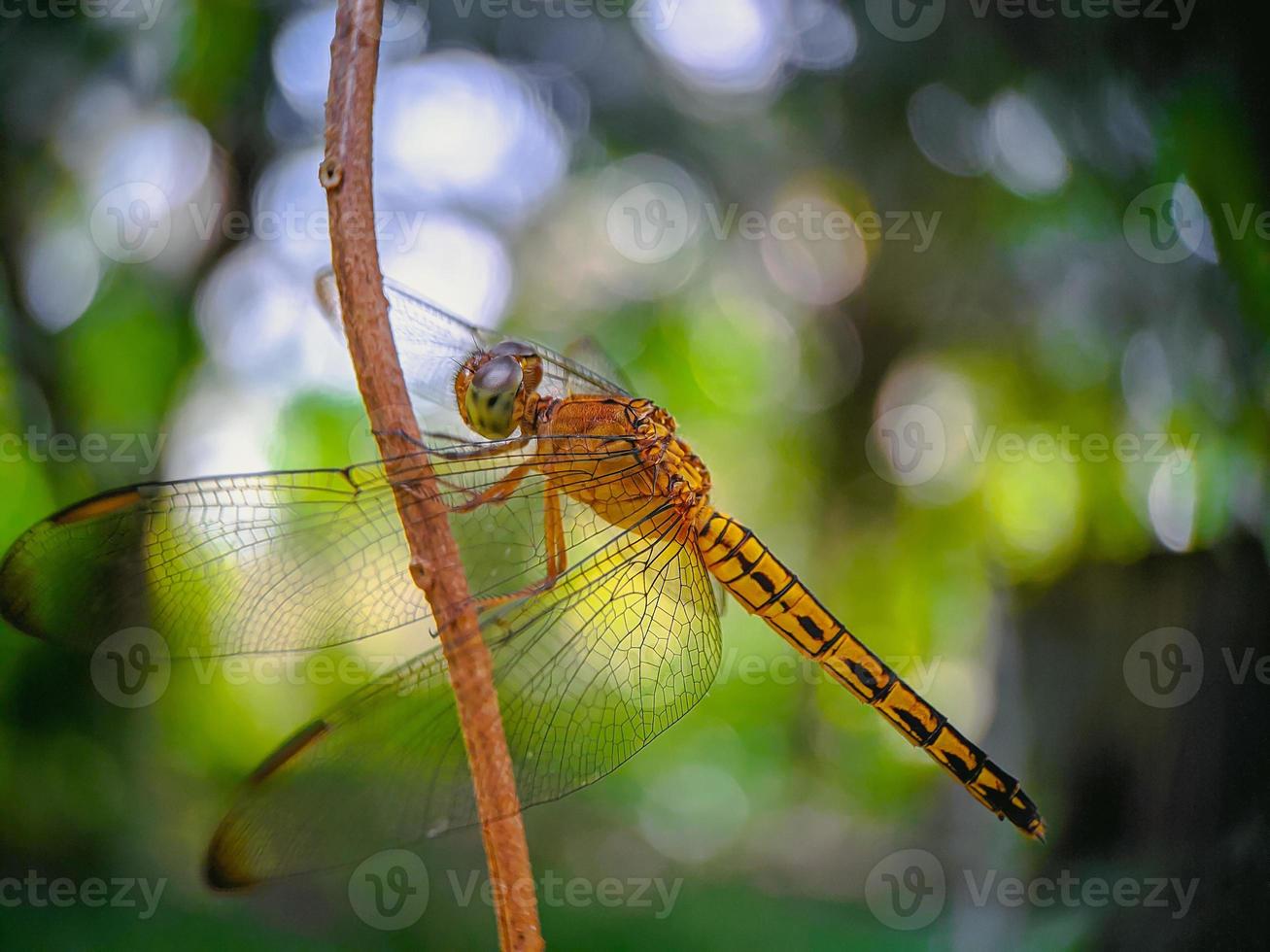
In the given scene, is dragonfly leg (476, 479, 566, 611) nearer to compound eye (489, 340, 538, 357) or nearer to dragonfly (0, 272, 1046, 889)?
dragonfly (0, 272, 1046, 889)

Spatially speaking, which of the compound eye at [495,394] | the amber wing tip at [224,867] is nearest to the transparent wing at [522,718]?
the amber wing tip at [224,867]

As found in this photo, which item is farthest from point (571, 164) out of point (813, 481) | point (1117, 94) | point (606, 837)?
point (606, 837)

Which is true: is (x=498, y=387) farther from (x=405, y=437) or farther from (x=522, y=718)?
(x=522, y=718)

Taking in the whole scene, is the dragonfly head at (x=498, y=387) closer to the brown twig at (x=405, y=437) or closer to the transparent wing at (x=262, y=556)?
the transparent wing at (x=262, y=556)

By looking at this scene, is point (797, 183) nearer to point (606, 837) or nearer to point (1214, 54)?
point (1214, 54)

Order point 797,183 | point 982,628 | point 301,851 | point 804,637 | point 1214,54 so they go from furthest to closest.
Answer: point 797,183, point 982,628, point 1214,54, point 804,637, point 301,851

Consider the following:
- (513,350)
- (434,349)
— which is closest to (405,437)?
(513,350)
